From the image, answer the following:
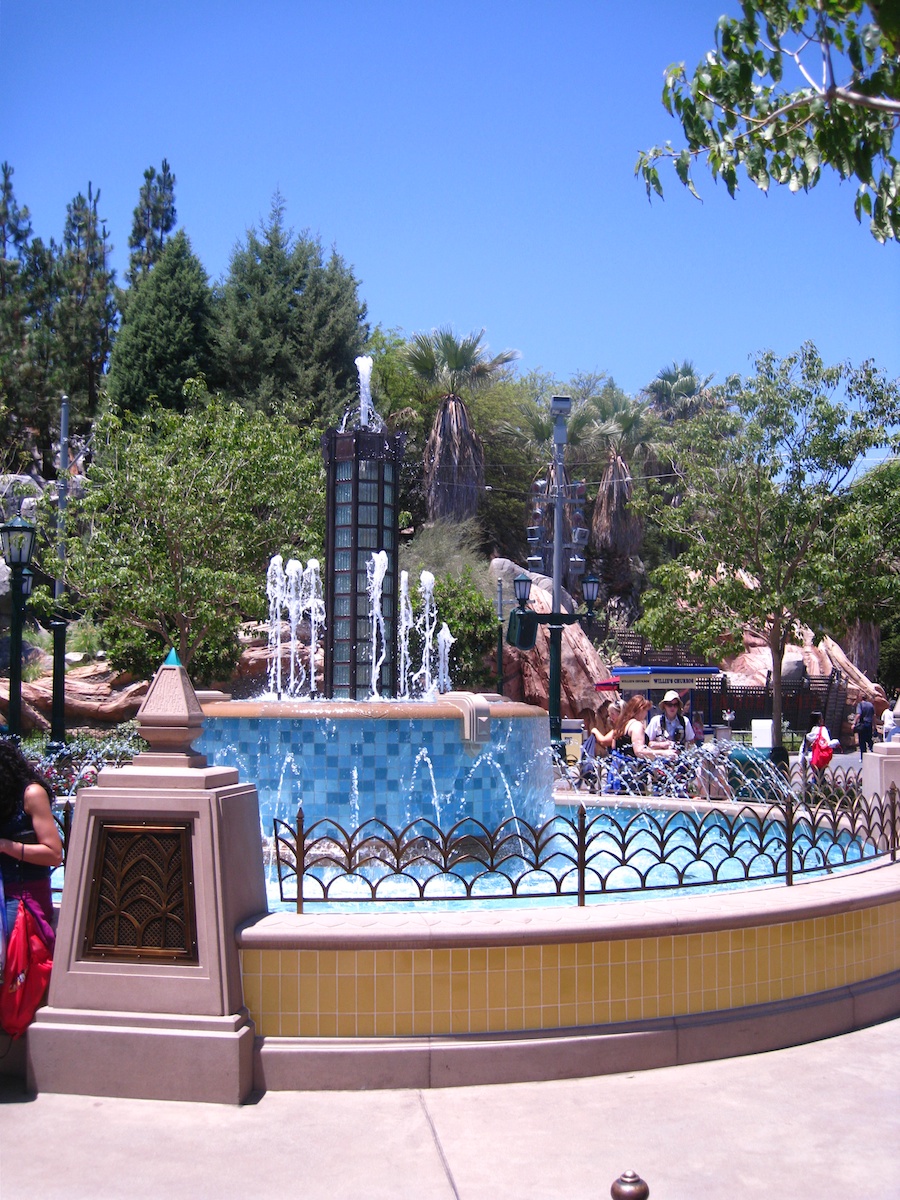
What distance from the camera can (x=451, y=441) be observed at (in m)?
38.6

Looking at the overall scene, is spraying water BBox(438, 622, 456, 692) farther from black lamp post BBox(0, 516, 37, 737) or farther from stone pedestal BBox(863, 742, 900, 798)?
stone pedestal BBox(863, 742, 900, 798)

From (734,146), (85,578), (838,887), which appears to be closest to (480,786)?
(838,887)

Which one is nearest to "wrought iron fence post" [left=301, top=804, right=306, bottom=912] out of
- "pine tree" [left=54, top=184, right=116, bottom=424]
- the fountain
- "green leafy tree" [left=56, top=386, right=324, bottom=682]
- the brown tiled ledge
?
the brown tiled ledge

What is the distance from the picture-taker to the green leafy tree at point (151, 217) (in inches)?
1679

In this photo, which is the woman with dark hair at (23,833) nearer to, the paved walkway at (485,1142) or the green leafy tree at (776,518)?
the paved walkway at (485,1142)

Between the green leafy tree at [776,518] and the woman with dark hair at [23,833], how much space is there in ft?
59.3

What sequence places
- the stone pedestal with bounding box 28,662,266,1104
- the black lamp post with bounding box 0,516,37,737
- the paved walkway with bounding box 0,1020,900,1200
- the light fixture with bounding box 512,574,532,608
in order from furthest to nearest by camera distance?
the light fixture with bounding box 512,574,532,608 < the black lamp post with bounding box 0,516,37,737 < the stone pedestal with bounding box 28,662,266,1104 < the paved walkway with bounding box 0,1020,900,1200

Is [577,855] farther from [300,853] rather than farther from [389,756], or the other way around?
[389,756]

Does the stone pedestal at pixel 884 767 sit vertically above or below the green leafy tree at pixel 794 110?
below

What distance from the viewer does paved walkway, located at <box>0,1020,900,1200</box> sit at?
425 cm

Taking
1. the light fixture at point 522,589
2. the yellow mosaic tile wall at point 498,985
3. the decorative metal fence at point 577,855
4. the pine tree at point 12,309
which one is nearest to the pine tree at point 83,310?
the pine tree at point 12,309

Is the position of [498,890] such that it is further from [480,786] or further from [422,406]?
[422,406]

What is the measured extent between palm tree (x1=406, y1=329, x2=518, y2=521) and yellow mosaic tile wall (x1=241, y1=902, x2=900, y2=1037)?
32554mm

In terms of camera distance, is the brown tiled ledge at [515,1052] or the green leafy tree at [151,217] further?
the green leafy tree at [151,217]
